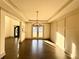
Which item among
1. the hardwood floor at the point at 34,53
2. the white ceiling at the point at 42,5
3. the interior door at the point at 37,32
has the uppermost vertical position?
the white ceiling at the point at 42,5

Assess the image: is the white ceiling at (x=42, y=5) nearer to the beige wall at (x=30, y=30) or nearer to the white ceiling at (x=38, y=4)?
the white ceiling at (x=38, y=4)

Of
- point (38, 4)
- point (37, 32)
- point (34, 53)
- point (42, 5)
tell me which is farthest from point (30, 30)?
point (38, 4)

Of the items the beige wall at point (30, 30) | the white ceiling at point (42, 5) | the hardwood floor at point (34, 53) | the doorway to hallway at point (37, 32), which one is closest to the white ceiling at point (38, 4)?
the white ceiling at point (42, 5)

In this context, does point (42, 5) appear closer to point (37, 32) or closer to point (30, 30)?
point (30, 30)

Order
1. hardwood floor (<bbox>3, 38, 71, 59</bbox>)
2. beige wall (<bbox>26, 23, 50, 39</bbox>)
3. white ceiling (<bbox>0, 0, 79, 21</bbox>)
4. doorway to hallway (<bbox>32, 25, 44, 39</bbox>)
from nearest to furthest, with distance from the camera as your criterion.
A: white ceiling (<bbox>0, 0, 79, 21</bbox>), hardwood floor (<bbox>3, 38, 71, 59</bbox>), beige wall (<bbox>26, 23, 50, 39</bbox>), doorway to hallway (<bbox>32, 25, 44, 39</bbox>)

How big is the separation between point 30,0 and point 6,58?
9.88 feet

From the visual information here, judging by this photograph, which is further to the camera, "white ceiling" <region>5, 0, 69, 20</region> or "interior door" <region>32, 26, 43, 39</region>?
"interior door" <region>32, 26, 43, 39</region>

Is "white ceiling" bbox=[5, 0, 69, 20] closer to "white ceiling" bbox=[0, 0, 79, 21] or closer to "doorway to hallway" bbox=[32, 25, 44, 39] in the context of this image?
"white ceiling" bbox=[0, 0, 79, 21]

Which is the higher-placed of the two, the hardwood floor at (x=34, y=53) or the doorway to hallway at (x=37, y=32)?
the doorway to hallway at (x=37, y=32)

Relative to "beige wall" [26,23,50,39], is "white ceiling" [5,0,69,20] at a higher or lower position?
higher

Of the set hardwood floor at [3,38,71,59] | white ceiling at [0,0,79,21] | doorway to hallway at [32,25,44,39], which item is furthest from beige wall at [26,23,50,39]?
white ceiling at [0,0,79,21]

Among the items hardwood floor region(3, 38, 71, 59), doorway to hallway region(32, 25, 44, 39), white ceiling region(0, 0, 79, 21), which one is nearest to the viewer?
white ceiling region(0, 0, 79, 21)

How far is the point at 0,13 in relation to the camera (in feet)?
19.4

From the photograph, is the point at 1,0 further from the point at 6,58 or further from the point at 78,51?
the point at 78,51
